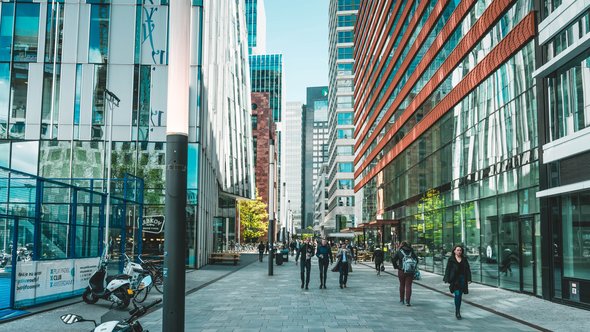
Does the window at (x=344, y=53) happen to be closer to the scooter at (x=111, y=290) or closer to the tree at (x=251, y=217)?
the tree at (x=251, y=217)

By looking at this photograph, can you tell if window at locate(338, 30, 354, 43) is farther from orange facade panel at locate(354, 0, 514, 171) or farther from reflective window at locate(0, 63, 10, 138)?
reflective window at locate(0, 63, 10, 138)

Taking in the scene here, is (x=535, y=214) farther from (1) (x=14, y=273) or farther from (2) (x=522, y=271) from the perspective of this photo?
(1) (x=14, y=273)

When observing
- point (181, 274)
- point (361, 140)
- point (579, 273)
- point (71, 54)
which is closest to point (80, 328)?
point (181, 274)

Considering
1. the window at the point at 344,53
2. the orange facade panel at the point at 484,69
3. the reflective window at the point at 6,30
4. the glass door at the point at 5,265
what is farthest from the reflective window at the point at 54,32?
the window at the point at 344,53

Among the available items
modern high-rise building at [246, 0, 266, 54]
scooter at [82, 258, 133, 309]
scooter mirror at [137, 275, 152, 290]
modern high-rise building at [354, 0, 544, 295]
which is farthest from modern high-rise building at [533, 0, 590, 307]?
modern high-rise building at [246, 0, 266, 54]

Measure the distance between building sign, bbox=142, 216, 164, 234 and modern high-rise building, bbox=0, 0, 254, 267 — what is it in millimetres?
406

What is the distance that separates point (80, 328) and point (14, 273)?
3.16m

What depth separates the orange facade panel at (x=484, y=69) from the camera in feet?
62.9

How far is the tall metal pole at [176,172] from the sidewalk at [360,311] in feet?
19.5

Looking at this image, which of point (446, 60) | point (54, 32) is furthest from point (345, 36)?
point (54, 32)

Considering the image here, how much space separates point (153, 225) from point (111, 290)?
18.6m

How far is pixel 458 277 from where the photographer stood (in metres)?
13.3

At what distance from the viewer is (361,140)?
2859 inches

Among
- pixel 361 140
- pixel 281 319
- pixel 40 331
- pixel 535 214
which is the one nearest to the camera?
pixel 40 331
